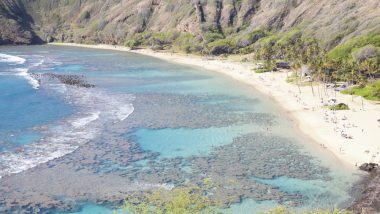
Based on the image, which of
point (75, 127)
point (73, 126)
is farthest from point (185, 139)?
point (73, 126)

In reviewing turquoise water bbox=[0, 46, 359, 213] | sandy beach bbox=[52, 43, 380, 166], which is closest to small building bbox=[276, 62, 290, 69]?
sandy beach bbox=[52, 43, 380, 166]

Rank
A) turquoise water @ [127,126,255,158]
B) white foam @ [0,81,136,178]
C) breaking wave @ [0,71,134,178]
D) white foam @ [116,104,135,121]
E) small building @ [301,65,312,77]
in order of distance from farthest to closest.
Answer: small building @ [301,65,312,77] → white foam @ [116,104,135,121] → turquoise water @ [127,126,255,158] → breaking wave @ [0,71,134,178] → white foam @ [0,81,136,178]

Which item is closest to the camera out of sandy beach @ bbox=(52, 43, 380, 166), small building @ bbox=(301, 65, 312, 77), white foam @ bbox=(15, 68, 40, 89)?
sandy beach @ bbox=(52, 43, 380, 166)

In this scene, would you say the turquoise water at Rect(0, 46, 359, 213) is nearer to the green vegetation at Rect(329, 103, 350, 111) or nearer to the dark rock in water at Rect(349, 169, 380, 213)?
the dark rock in water at Rect(349, 169, 380, 213)

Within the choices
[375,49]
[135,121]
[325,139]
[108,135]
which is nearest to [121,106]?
[135,121]

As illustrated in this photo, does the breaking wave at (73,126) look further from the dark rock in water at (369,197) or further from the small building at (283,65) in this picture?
the small building at (283,65)

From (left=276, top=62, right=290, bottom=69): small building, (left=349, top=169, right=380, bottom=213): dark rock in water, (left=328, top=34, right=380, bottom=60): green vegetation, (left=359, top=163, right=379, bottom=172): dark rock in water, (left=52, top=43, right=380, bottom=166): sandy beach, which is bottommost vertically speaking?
(left=349, top=169, right=380, bottom=213): dark rock in water

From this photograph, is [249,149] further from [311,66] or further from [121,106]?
[311,66]
